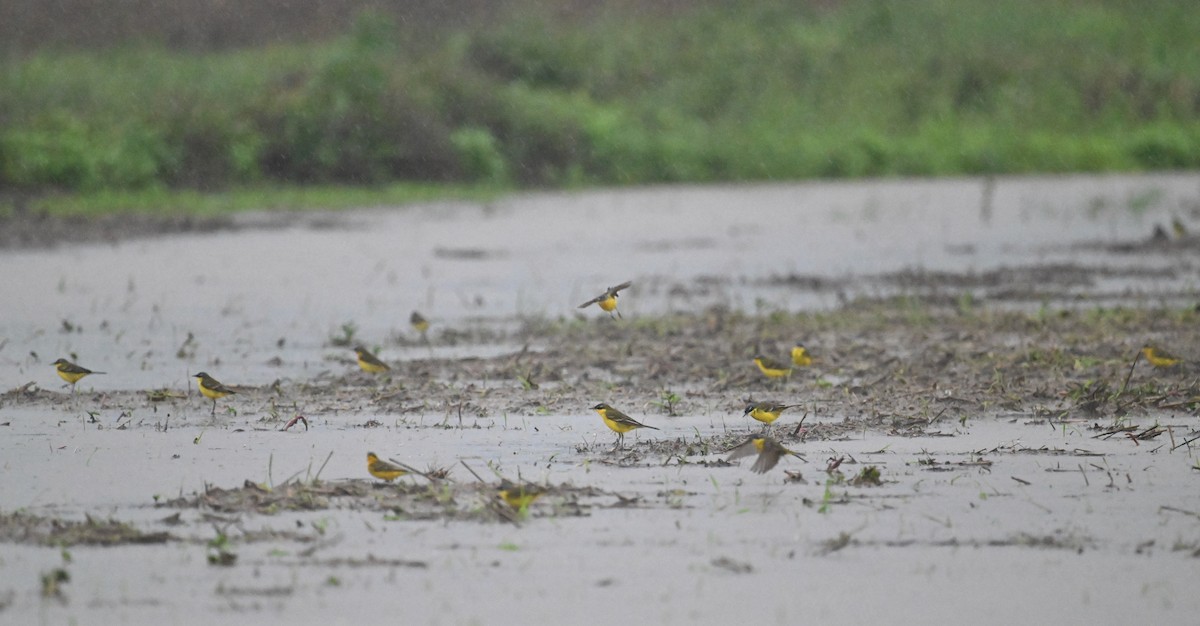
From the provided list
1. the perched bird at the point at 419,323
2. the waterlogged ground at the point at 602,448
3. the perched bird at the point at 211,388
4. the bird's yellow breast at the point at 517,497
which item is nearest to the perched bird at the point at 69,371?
the waterlogged ground at the point at 602,448

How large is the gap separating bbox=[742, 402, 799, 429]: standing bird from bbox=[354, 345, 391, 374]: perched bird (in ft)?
8.13

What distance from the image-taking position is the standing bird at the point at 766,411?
24.6 ft

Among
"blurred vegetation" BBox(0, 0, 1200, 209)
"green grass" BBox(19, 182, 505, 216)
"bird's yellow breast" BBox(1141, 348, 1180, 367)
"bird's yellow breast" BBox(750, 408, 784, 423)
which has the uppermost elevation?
"blurred vegetation" BBox(0, 0, 1200, 209)

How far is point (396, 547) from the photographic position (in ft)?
18.3

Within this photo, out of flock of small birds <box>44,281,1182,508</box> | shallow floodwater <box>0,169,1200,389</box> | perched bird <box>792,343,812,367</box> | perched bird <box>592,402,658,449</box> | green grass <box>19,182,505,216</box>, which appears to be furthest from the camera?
green grass <box>19,182,505,216</box>

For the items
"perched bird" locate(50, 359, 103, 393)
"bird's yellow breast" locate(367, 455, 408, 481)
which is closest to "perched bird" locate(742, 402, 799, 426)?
"bird's yellow breast" locate(367, 455, 408, 481)

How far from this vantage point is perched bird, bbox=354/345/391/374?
9.23 metres

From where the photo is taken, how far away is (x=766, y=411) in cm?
754

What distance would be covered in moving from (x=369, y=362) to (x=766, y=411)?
265cm

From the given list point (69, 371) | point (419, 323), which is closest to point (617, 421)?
point (69, 371)

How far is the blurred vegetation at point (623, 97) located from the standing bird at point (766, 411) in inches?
766

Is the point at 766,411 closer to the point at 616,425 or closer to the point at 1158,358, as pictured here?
the point at 616,425

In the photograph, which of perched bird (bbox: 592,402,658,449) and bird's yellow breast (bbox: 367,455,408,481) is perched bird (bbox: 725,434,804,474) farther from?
bird's yellow breast (bbox: 367,455,408,481)

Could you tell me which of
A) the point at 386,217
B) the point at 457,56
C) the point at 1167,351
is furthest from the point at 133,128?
the point at 1167,351
